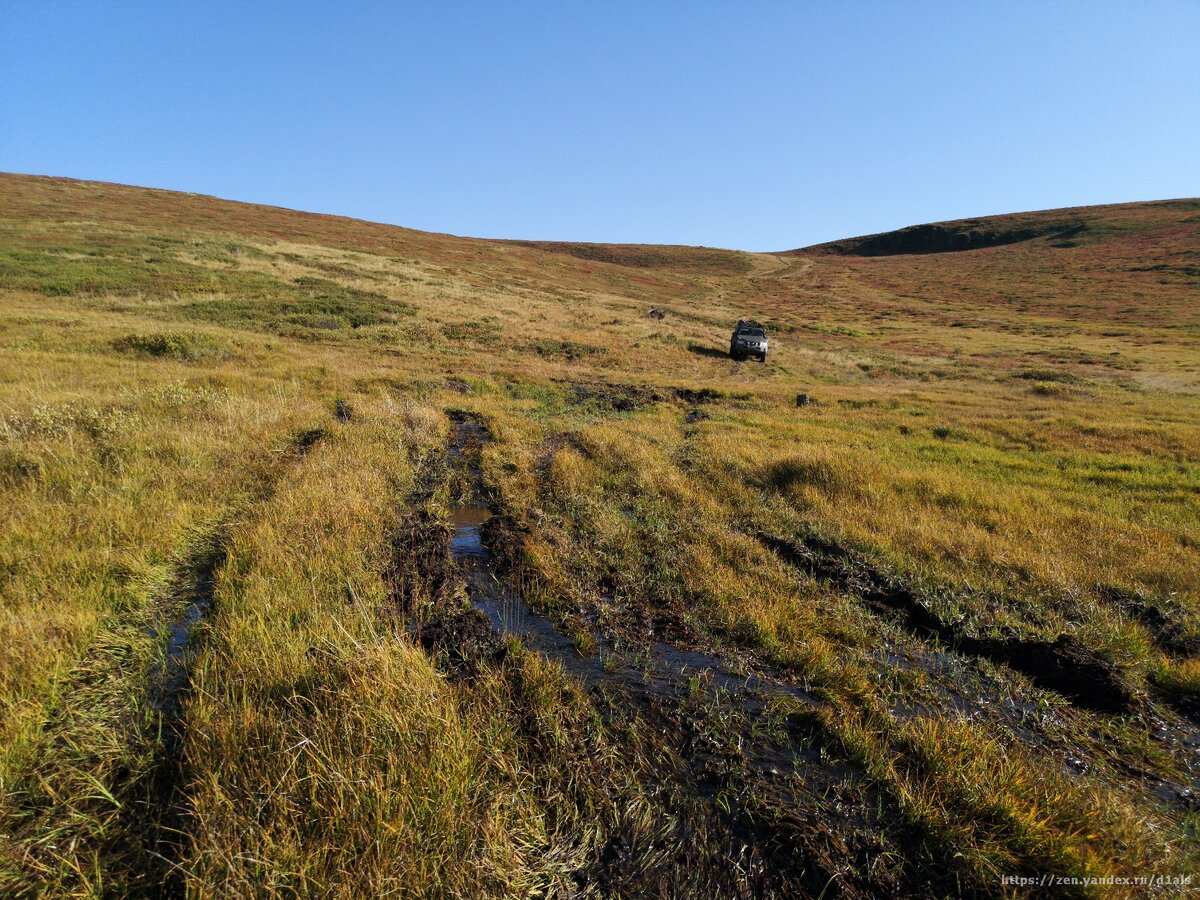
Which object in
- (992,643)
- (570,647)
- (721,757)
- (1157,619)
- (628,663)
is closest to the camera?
(721,757)

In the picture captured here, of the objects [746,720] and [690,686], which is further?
[690,686]

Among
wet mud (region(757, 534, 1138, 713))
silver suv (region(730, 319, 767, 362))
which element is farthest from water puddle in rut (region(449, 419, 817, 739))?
silver suv (region(730, 319, 767, 362))

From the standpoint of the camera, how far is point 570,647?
15.1 ft

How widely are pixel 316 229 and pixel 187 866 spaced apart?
220 ft

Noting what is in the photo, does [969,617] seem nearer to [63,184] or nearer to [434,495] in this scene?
[434,495]

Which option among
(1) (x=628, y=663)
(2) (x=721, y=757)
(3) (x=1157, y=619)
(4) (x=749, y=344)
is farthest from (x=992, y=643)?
(4) (x=749, y=344)

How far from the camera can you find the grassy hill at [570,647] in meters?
2.69

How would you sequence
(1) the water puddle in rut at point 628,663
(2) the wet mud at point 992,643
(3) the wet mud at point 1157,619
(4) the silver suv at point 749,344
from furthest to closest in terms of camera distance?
(4) the silver suv at point 749,344, (3) the wet mud at point 1157,619, (2) the wet mud at point 992,643, (1) the water puddle in rut at point 628,663

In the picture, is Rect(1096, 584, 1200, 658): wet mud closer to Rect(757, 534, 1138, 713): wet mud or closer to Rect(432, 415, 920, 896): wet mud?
Rect(757, 534, 1138, 713): wet mud

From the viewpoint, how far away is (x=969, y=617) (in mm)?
5285

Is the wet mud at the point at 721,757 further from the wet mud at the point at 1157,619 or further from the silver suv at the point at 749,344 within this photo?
the silver suv at the point at 749,344

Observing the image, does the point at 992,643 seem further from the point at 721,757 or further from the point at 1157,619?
the point at 721,757

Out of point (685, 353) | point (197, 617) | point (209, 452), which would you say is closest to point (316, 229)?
point (685, 353)

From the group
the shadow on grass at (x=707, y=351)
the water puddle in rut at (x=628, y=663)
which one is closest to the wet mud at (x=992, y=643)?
the water puddle in rut at (x=628, y=663)
